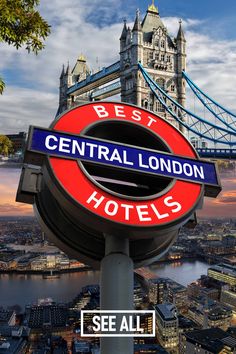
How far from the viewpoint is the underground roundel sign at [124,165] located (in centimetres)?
287

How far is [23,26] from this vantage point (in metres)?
3.94

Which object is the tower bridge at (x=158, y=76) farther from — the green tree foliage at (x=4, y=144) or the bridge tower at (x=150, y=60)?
the green tree foliage at (x=4, y=144)

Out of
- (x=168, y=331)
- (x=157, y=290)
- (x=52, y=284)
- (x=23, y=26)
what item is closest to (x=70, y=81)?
(x=52, y=284)

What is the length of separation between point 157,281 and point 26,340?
732 inches

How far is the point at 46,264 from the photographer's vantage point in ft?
186

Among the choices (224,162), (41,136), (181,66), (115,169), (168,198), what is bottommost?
(168,198)

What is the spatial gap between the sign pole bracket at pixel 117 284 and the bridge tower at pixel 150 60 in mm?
30714

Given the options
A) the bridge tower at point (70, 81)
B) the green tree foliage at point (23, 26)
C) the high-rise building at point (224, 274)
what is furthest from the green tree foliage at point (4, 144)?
the high-rise building at point (224, 274)

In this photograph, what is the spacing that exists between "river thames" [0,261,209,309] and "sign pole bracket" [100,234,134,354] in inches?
1690

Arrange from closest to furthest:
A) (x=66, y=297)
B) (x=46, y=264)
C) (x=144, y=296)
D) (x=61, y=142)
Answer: (x=61, y=142), (x=66, y=297), (x=144, y=296), (x=46, y=264)

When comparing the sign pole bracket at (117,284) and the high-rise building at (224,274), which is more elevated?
the sign pole bracket at (117,284)

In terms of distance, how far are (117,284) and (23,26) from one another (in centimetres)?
254

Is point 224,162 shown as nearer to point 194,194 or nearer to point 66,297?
point 66,297

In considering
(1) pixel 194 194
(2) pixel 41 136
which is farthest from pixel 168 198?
(2) pixel 41 136
